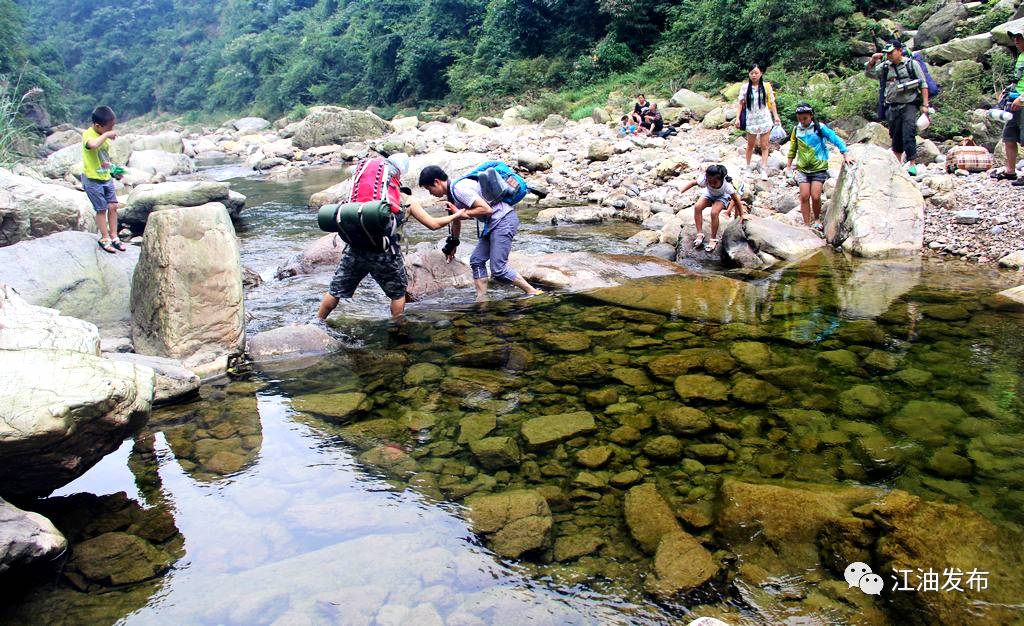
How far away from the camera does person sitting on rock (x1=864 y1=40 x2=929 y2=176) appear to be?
28.2 ft

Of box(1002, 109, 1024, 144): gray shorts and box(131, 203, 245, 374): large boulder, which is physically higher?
box(1002, 109, 1024, 144): gray shorts

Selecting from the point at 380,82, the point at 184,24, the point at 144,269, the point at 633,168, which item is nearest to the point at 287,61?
the point at 380,82

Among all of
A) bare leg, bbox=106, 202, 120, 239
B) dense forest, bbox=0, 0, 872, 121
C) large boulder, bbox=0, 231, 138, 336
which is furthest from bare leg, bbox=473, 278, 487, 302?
dense forest, bbox=0, 0, 872, 121

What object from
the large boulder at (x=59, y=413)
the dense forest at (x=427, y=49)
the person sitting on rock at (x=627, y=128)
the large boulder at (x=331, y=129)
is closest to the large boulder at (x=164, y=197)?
the large boulder at (x=59, y=413)

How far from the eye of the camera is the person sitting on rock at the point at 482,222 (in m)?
6.11

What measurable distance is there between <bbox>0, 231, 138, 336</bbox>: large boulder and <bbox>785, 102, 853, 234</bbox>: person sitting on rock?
26.4 ft

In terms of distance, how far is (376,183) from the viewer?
18.4ft

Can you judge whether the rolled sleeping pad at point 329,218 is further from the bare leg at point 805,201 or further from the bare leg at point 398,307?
the bare leg at point 805,201

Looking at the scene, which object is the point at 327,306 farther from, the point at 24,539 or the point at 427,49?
the point at 427,49

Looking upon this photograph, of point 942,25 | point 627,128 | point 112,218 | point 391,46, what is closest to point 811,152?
point 112,218

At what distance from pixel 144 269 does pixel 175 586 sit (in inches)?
139

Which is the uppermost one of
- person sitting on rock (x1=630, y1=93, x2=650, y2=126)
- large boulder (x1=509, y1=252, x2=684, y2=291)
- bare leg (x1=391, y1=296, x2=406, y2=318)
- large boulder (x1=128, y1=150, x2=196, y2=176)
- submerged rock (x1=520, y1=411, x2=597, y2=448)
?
person sitting on rock (x1=630, y1=93, x2=650, y2=126)

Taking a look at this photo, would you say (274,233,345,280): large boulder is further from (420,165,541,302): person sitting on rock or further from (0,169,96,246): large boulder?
(0,169,96,246): large boulder

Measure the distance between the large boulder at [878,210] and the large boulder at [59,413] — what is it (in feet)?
25.3
